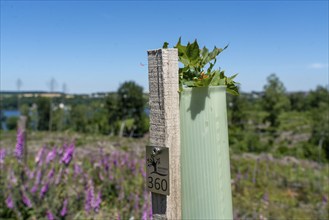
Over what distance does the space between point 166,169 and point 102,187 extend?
118 inches

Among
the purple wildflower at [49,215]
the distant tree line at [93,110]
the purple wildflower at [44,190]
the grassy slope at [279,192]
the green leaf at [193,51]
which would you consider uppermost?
the distant tree line at [93,110]

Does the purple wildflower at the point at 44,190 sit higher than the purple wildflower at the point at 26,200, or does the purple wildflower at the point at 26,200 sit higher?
the purple wildflower at the point at 44,190

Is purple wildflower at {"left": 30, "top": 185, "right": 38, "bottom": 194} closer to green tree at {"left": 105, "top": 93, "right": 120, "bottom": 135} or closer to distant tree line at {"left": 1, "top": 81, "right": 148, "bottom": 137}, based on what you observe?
distant tree line at {"left": 1, "top": 81, "right": 148, "bottom": 137}

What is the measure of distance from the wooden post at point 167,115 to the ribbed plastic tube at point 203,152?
3 centimetres

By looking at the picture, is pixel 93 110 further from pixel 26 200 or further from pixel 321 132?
pixel 26 200

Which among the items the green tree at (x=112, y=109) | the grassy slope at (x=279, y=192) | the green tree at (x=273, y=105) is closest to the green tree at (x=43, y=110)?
the green tree at (x=112, y=109)

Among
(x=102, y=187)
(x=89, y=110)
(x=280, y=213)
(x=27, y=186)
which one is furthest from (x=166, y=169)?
(x=89, y=110)

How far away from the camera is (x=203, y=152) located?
104 cm

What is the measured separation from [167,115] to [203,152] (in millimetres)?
168

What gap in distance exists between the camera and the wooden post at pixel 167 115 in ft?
3.34

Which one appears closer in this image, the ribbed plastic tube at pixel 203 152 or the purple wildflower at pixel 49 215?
the ribbed plastic tube at pixel 203 152

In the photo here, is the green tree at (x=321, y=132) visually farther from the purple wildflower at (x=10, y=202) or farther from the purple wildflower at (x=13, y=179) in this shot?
the purple wildflower at (x=10, y=202)

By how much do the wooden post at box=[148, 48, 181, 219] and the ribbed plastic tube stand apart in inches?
1.1

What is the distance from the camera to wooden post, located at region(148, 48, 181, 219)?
1020 mm
